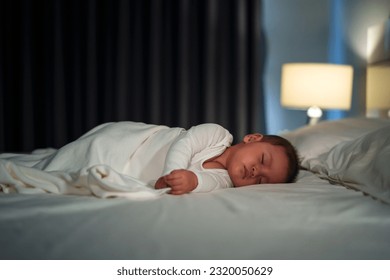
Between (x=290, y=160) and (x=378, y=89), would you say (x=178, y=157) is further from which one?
(x=378, y=89)

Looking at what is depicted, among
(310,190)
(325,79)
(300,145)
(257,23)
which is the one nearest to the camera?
(310,190)

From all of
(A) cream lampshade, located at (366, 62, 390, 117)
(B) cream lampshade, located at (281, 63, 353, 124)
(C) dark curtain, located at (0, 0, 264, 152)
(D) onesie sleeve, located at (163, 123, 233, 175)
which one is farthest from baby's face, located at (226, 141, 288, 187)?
(C) dark curtain, located at (0, 0, 264, 152)

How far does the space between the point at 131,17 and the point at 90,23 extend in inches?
12.7

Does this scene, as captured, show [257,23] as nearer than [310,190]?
No

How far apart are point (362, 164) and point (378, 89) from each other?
4.35ft

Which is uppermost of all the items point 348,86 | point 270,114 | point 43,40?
point 43,40

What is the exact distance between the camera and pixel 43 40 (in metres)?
3.30

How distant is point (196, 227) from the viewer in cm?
79

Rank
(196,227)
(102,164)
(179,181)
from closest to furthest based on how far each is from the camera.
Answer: (196,227)
(179,181)
(102,164)

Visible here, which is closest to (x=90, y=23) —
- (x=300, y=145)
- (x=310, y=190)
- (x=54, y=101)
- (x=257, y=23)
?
(x=54, y=101)

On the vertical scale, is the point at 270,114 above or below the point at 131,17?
below

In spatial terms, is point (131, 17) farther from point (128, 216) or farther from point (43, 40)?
point (128, 216)

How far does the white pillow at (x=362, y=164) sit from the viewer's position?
1102mm

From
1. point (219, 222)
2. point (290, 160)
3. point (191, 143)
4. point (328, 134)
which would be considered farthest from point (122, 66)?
point (219, 222)
